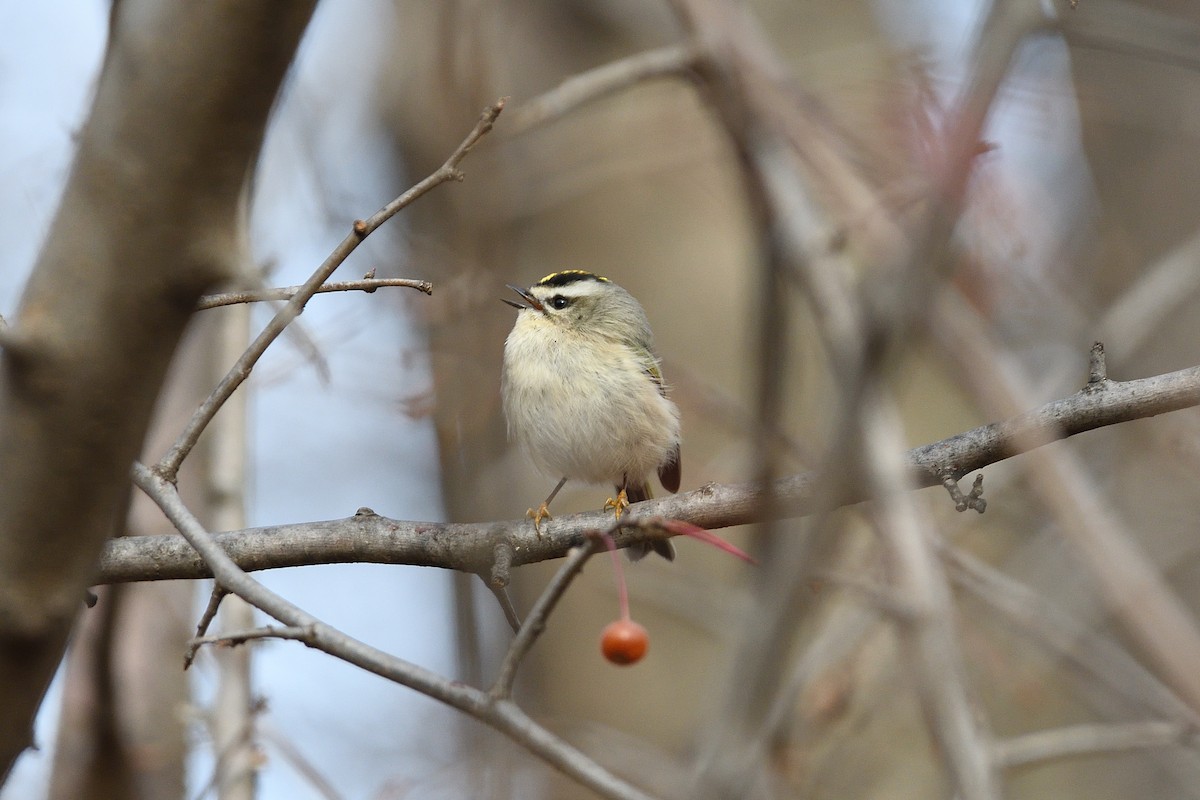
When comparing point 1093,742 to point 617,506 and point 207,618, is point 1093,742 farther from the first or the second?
point 207,618

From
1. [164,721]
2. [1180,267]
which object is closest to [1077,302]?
[1180,267]

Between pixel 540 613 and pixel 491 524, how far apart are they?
129 centimetres

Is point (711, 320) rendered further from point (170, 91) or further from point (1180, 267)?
point (170, 91)

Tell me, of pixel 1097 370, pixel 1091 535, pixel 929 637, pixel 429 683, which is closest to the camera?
pixel 429 683

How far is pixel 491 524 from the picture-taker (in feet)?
9.36

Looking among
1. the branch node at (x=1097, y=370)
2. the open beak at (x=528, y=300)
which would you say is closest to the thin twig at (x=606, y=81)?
the open beak at (x=528, y=300)

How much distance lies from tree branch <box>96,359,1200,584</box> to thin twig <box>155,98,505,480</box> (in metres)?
0.40

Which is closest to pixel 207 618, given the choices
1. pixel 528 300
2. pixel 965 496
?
pixel 965 496

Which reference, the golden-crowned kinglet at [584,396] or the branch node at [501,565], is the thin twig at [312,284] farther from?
the golden-crowned kinglet at [584,396]

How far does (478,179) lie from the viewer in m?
5.32

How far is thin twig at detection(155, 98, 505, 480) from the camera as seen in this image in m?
2.16

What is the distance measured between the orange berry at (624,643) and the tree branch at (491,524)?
32cm

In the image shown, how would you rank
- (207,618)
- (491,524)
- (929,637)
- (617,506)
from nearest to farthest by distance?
1. (207,618)
2. (491,524)
3. (929,637)
4. (617,506)

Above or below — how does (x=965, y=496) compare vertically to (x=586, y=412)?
below
